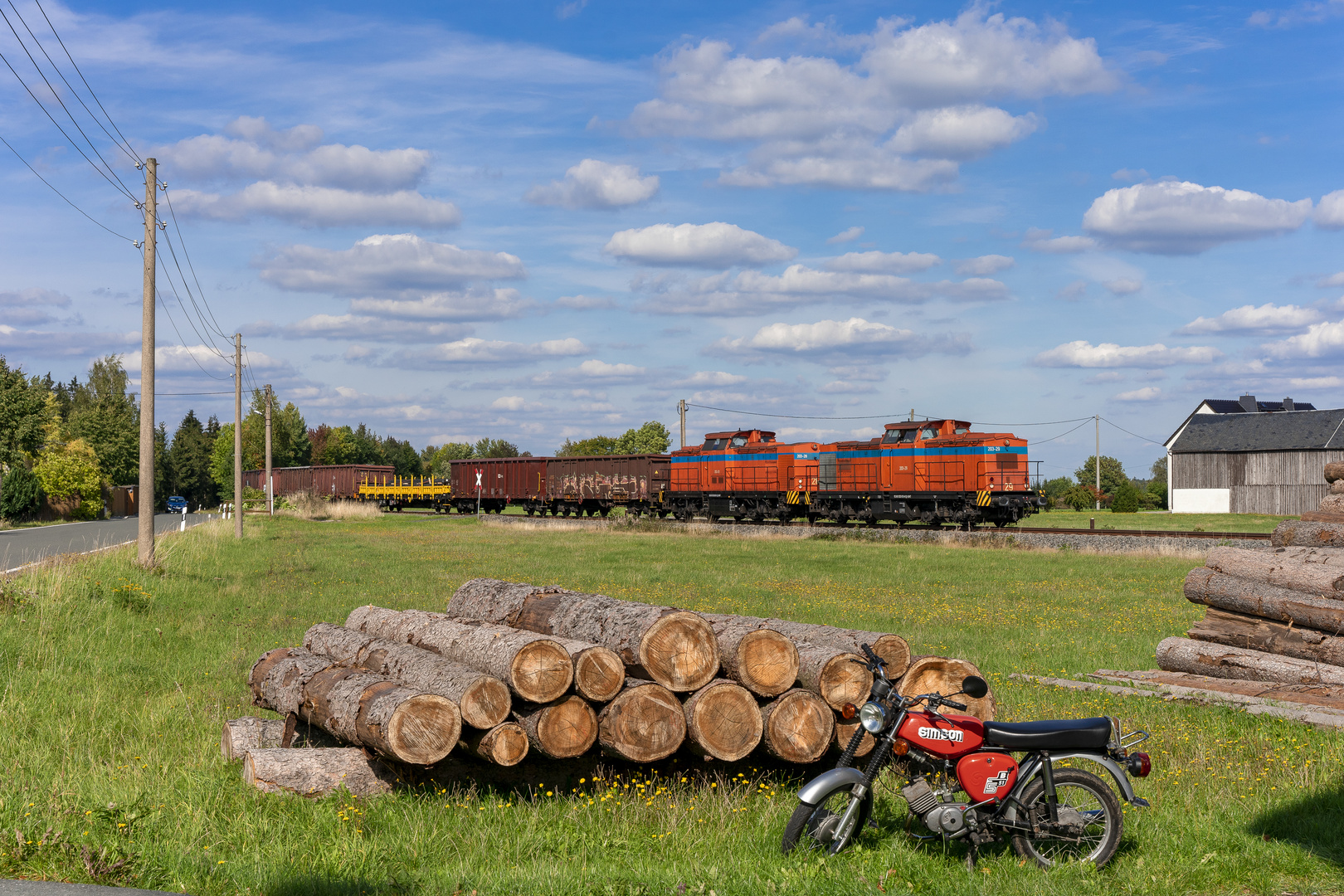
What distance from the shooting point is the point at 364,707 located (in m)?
7.20

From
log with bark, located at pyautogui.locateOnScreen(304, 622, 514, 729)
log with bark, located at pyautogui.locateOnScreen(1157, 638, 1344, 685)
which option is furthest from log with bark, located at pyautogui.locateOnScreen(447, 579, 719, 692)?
log with bark, located at pyautogui.locateOnScreen(1157, 638, 1344, 685)

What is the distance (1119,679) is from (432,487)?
6054 cm

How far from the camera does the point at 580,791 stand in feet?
25.2

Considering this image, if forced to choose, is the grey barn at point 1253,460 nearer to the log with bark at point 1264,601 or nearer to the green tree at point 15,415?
the log with bark at point 1264,601

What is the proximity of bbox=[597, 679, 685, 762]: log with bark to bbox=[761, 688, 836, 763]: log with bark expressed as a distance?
668 millimetres

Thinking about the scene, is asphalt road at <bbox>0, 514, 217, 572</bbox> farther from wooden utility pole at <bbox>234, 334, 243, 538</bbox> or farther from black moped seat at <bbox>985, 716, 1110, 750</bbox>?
black moped seat at <bbox>985, 716, 1110, 750</bbox>

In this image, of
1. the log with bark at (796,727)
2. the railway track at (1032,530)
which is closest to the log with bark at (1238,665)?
the log with bark at (796,727)

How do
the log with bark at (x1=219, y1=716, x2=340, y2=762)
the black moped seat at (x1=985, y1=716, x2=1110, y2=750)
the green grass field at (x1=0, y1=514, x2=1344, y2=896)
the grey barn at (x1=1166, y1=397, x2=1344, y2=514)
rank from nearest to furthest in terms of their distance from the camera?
1. the green grass field at (x1=0, y1=514, x2=1344, y2=896)
2. the black moped seat at (x1=985, y1=716, x2=1110, y2=750)
3. the log with bark at (x1=219, y1=716, x2=340, y2=762)
4. the grey barn at (x1=1166, y1=397, x2=1344, y2=514)

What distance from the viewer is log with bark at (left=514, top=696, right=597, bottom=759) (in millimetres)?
6914

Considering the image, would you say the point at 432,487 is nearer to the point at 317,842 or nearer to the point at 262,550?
the point at 262,550

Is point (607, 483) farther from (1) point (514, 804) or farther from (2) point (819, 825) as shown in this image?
(2) point (819, 825)

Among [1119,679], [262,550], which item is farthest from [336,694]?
[262,550]

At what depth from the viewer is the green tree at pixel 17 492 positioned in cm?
A: 5772

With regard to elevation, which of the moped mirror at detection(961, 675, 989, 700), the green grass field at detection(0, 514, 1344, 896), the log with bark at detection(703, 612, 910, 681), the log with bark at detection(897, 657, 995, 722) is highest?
the moped mirror at detection(961, 675, 989, 700)
